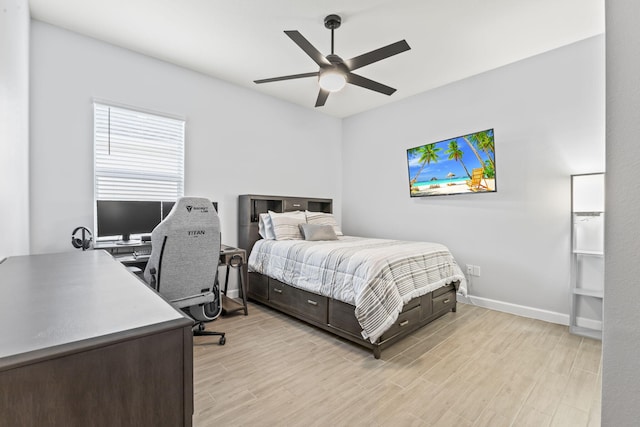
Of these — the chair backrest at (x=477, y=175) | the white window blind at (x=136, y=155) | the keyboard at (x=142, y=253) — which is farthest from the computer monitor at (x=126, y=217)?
the chair backrest at (x=477, y=175)

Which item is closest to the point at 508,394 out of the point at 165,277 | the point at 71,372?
the point at 71,372

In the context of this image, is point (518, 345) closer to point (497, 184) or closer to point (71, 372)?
point (497, 184)

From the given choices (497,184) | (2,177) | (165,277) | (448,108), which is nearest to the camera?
(2,177)

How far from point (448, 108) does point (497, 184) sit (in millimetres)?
1220

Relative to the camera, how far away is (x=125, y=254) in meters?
2.81

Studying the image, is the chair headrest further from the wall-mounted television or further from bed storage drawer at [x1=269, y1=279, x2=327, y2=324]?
the wall-mounted television

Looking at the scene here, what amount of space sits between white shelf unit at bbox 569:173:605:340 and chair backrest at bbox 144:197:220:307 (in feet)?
11.0

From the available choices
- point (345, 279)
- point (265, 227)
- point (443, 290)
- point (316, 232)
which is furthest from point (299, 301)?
point (443, 290)

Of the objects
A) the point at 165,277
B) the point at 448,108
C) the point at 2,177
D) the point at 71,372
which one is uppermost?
the point at 448,108

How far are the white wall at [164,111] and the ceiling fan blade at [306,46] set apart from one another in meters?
1.92

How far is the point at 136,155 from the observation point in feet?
10.4

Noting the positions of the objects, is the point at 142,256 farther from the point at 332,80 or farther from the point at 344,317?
the point at 332,80

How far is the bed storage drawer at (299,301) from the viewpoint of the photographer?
276 centimetres

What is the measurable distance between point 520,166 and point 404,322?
2301mm
